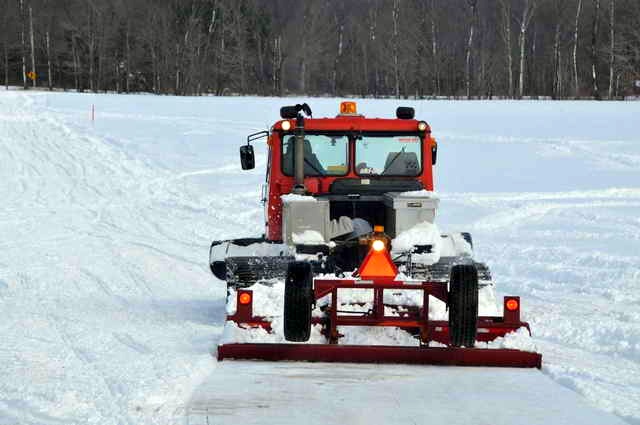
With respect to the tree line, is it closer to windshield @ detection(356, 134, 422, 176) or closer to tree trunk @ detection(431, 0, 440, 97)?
tree trunk @ detection(431, 0, 440, 97)

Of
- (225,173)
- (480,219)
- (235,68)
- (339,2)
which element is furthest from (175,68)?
(480,219)

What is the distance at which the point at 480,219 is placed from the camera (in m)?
18.3

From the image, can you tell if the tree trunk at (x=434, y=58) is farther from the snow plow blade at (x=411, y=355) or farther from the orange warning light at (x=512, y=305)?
the snow plow blade at (x=411, y=355)

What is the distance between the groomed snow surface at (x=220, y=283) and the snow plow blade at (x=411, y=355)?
10cm

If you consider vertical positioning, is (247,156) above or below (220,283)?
above

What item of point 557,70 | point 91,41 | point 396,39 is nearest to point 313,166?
point 557,70

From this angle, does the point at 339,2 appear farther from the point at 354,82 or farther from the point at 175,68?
the point at 175,68

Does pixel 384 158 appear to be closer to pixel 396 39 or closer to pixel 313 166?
pixel 313 166

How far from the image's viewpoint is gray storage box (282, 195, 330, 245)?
27.8ft

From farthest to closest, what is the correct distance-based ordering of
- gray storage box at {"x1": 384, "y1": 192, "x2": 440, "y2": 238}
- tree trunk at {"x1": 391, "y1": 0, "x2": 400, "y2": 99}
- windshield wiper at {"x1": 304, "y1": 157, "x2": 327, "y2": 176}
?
tree trunk at {"x1": 391, "y1": 0, "x2": 400, "y2": 99}, windshield wiper at {"x1": 304, "y1": 157, "x2": 327, "y2": 176}, gray storage box at {"x1": 384, "y1": 192, "x2": 440, "y2": 238}

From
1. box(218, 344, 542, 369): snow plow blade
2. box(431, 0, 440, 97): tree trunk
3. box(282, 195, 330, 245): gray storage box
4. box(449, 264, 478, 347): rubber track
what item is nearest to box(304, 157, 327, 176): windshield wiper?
box(282, 195, 330, 245): gray storage box

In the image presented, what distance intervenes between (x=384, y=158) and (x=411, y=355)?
8.85ft

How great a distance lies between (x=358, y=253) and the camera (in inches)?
→ 342

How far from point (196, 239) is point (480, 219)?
584cm
